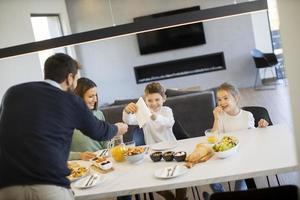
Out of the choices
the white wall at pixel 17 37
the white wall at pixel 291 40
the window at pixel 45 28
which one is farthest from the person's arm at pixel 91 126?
the window at pixel 45 28

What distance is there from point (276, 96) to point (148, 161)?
15.6ft

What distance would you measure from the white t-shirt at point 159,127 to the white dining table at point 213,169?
0.57m

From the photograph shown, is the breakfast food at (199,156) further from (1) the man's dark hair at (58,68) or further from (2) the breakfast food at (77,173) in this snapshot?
(1) the man's dark hair at (58,68)

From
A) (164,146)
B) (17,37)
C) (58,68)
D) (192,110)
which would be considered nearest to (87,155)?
(164,146)

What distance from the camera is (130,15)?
7.71 metres

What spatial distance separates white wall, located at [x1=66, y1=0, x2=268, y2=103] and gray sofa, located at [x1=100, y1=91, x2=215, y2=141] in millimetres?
3672

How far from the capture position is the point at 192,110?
13.5 feet

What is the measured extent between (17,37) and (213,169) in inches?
180

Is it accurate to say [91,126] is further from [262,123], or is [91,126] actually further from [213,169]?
[262,123]

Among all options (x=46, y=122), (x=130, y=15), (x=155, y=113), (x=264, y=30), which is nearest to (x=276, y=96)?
(x=264, y=30)

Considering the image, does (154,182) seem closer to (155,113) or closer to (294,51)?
(155,113)

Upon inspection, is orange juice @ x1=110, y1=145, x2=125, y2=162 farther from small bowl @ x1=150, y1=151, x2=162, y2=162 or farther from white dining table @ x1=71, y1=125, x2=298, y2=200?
small bowl @ x1=150, y1=151, x2=162, y2=162

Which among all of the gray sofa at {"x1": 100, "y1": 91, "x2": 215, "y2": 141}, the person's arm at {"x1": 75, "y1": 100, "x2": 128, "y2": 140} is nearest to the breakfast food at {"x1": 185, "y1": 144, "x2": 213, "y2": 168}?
the person's arm at {"x1": 75, "y1": 100, "x2": 128, "y2": 140}

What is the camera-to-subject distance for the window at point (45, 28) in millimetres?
6254
